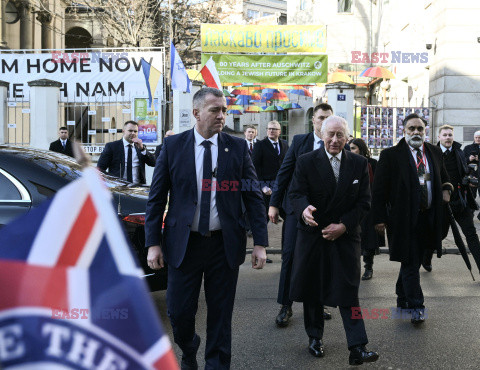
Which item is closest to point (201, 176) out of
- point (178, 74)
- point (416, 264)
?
point (416, 264)

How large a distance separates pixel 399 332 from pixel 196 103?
291cm

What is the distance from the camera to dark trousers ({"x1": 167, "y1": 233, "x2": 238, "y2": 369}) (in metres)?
4.13

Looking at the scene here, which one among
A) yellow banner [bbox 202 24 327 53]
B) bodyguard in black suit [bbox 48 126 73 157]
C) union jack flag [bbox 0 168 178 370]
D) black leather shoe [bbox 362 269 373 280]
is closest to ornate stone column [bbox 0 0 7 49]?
yellow banner [bbox 202 24 327 53]

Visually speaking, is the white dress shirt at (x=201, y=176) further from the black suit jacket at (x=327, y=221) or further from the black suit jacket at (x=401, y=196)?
the black suit jacket at (x=401, y=196)

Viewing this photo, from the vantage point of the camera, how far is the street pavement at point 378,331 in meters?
4.89

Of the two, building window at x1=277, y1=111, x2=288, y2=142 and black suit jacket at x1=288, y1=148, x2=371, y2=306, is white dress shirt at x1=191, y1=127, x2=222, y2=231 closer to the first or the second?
black suit jacket at x1=288, y1=148, x2=371, y2=306

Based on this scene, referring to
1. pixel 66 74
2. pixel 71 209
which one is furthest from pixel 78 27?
pixel 71 209

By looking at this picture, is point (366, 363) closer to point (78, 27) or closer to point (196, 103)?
point (196, 103)

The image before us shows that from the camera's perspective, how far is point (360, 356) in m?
4.64

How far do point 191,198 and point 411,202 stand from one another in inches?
104

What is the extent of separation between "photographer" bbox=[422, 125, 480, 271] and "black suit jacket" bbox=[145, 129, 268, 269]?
417cm

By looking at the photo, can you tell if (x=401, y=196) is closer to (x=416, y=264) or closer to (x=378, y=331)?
(x=416, y=264)

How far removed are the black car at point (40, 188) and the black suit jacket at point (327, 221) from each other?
148 centimetres

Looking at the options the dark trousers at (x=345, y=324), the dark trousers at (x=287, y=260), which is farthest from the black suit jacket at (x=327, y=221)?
the dark trousers at (x=287, y=260)
